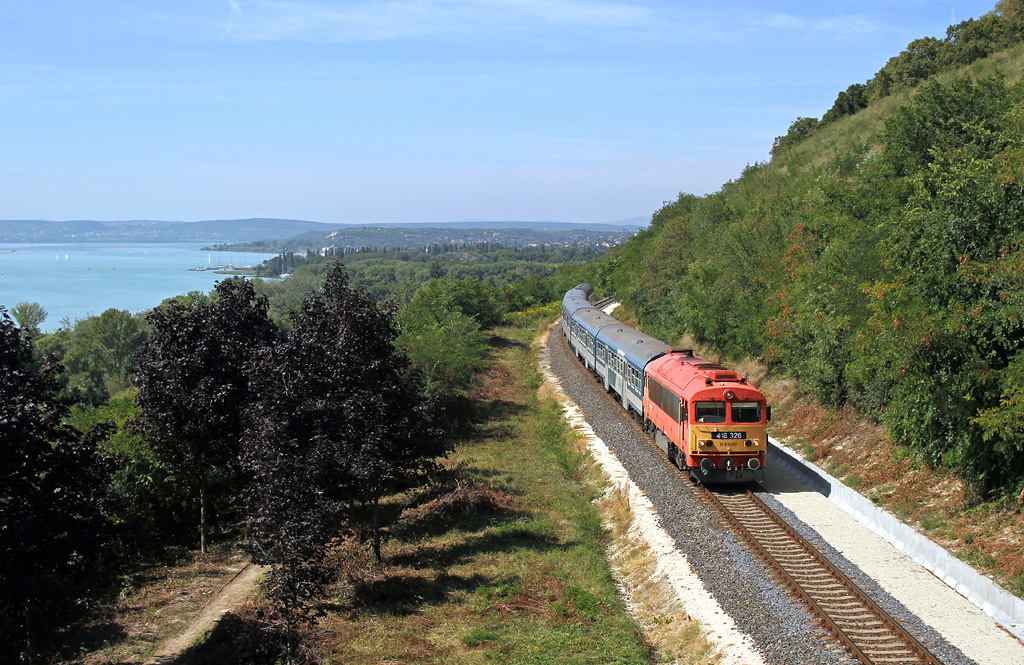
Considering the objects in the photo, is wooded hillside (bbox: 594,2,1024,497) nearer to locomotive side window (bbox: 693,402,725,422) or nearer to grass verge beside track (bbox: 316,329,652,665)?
locomotive side window (bbox: 693,402,725,422)

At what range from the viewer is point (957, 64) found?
186 feet

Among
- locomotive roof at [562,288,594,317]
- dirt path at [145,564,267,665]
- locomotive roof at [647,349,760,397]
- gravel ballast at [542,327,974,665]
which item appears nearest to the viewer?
gravel ballast at [542,327,974,665]

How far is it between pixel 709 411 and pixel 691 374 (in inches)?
69.0

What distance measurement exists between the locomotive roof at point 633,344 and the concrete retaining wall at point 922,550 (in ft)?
21.8

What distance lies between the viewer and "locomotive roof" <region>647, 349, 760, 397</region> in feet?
64.8

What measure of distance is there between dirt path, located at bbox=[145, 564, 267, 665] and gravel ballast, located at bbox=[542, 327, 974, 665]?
33.5ft

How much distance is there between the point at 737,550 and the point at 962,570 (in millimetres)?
4313

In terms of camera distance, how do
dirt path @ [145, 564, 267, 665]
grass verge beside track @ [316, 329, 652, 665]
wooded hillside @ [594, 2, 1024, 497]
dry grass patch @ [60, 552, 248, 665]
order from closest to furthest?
grass verge beside track @ [316, 329, 652, 665]
dirt path @ [145, 564, 267, 665]
dry grass patch @ [60, 552, 248, 665]
wooded hillside @ [594, 2, 1024, 497]

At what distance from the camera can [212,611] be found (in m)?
14.9

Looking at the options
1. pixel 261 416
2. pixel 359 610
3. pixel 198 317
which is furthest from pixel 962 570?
pixel 198 317

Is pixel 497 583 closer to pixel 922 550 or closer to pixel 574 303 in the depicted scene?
pixel 922 550

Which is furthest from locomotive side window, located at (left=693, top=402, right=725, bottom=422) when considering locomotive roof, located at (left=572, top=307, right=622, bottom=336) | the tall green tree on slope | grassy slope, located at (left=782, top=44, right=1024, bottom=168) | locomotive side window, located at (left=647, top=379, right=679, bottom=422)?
grassy slope, located at (left=782, top=44, right=1024, bottom=168)

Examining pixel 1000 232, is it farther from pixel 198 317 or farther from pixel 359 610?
pixel 198 317

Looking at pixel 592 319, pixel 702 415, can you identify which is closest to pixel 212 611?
pixel 702 415
